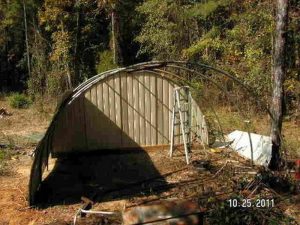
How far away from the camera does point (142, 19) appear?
21469 millimetres

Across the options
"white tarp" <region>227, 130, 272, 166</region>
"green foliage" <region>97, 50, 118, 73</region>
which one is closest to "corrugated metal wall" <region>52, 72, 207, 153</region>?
"white tarp" <region>227, 130, 272, 166</region>

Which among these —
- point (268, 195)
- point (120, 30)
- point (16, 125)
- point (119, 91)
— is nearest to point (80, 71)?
point (120, 30)

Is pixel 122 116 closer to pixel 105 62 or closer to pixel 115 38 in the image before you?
pixel 115 38

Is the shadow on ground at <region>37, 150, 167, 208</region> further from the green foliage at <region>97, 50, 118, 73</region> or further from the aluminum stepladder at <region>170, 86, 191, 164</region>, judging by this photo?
the green foliage at <region>97, 50, 118, 73</region>

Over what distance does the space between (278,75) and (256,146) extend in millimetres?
1800

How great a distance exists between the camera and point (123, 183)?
9594 millimetres

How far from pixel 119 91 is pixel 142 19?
1028cm

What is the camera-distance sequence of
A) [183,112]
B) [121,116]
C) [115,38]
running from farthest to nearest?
[115,38], [121,116], [183,112]

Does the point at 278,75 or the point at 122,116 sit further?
the point at 122,116

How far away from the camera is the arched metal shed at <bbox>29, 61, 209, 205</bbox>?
464 inches

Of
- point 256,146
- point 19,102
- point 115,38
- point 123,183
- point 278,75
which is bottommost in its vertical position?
point 123,183

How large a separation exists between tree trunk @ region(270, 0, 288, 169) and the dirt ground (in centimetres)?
67

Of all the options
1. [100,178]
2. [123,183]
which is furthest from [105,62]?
[123,183]

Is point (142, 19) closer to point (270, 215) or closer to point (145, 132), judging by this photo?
point (145, 132)
